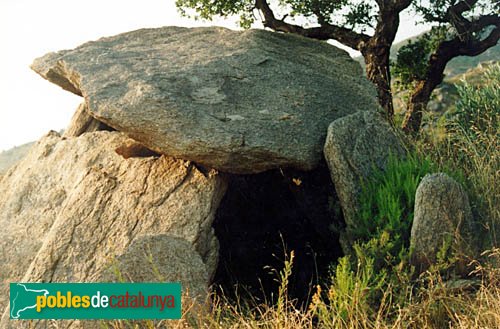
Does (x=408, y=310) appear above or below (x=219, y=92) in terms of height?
below

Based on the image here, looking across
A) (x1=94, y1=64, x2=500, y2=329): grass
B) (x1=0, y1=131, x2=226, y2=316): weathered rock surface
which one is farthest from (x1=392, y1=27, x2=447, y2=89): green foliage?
(x1=0, y1=131, x2=226, y2=316): weathered rock surface

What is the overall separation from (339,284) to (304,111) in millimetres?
2421

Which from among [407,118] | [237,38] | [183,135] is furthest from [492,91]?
[183,135]

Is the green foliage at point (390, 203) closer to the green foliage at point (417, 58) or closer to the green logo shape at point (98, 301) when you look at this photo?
the green logo shape at point (98, 301)

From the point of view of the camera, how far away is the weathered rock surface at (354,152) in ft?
22.4

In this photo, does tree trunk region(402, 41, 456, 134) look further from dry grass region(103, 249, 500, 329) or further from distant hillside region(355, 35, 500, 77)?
distant hillside region(355, 35, 500, 77)

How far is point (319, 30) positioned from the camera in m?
12.6

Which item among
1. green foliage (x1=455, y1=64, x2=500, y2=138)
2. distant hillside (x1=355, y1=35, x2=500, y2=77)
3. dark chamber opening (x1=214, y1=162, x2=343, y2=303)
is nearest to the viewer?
dark chamber opening (x1=214, y1=162, x2=343, y2=303)

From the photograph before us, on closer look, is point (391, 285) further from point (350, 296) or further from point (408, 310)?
point (408, 310)

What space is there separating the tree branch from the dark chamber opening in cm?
520

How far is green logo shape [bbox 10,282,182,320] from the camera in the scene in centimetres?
539

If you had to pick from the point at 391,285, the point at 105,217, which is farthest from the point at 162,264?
the point at 391,285

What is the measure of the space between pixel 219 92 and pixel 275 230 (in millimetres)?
1951

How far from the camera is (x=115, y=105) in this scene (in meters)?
6.61
